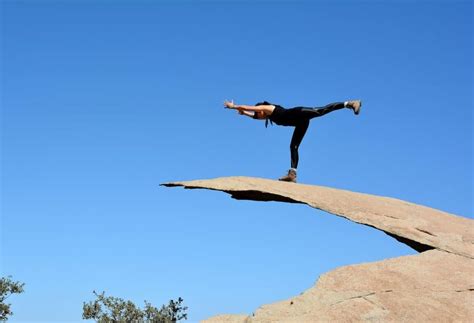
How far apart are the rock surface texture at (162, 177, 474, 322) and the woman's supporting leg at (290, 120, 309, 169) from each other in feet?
3.13

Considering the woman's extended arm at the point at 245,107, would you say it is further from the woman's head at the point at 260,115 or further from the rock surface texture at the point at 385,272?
the rock surface texture at the point at 385,272

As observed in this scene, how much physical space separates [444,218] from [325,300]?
3725 millimetres

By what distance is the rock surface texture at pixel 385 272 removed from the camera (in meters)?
7.67

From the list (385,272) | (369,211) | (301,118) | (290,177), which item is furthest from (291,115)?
(385,272)

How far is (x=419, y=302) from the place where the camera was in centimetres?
784

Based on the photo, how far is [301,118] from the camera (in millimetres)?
11195

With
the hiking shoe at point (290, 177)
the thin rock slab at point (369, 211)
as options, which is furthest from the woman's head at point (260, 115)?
the thin rock slab at point (369, 211)

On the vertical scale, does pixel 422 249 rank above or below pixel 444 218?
below

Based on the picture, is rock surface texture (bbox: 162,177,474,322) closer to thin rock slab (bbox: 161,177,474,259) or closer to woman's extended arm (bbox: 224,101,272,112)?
thin rock slab (bbox: 161,177,474,259)

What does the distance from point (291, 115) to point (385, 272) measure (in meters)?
3.85

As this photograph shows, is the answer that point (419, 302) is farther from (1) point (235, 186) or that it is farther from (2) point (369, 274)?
(1) point (235, 186)

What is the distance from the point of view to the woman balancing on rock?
11023 mm

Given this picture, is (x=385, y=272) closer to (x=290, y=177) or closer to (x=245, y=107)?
(x=290, y=177)

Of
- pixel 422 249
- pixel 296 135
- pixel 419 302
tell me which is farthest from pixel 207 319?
pixel 296 135
